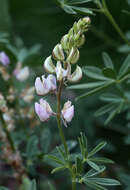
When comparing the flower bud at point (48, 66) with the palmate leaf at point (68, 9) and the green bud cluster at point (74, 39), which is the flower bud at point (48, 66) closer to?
the green bud cluster at point (74, 39)

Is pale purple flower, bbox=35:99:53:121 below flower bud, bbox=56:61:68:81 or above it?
below

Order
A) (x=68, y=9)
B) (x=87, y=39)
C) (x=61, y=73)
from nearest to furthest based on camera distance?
(x=61, y=73) < (x=68, y=9) < (x=87, y=39)

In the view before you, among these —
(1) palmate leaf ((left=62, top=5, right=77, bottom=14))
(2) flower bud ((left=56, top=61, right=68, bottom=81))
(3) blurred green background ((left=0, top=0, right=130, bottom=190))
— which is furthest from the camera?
(3) blurred green background ((left=0, top=0, right=130, bottom=190))

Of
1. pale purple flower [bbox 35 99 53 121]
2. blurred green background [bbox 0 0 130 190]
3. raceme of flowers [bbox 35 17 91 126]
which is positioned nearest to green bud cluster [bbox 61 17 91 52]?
raceme of flowers [bbox 35 17 91 126]

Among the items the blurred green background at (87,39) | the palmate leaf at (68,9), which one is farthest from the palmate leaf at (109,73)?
the blurred green background at (87,39)

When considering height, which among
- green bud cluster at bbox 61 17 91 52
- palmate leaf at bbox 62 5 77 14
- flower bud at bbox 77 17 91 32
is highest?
palmate leaf at bbox 62 5 77 14

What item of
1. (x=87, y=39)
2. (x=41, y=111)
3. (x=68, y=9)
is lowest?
(x=41, y=111)

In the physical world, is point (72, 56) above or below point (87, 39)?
below

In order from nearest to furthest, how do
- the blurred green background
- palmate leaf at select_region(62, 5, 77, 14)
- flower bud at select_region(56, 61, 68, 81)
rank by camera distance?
flower bud at select_region(56, 61, 68, 81) < palmate leaf at select_region(62, 5, 77, 14) < the blurred green background

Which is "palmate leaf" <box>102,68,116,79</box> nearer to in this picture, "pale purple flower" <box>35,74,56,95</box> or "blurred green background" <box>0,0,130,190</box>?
"pale purple flower" <box>35,74,56,95</box>

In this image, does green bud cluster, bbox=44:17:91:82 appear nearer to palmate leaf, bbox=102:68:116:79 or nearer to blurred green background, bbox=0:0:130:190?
palmate leaf, bbox=102:68:116:79

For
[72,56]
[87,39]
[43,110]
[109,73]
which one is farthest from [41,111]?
[87,39]

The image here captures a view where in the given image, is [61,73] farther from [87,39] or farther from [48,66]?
[87,39]

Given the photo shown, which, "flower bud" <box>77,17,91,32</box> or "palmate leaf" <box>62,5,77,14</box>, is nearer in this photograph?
"flower bud" <box>77,17,91,32</box>
